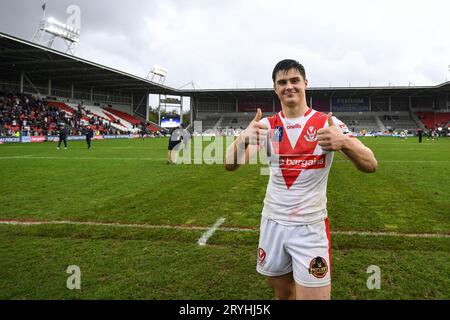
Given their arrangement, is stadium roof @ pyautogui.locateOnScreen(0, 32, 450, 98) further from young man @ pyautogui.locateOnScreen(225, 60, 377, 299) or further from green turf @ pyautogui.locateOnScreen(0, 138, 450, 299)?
young man @ pyautogui.locateOnScreen(225, 60, 377, 299)

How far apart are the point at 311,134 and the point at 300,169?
28cm

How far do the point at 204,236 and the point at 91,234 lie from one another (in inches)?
71.9

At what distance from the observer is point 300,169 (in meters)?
2.38

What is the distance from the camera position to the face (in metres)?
2.39

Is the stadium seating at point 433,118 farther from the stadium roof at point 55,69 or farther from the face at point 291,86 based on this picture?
the face at point 291,86

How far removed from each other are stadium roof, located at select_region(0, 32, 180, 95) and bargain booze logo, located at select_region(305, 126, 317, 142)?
3531 centimetres

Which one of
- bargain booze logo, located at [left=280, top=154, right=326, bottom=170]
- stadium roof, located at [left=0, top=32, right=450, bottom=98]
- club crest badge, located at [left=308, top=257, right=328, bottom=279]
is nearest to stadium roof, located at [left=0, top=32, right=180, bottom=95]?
stadium roof, located at [left=0, top=32, right=450, bottom=98]

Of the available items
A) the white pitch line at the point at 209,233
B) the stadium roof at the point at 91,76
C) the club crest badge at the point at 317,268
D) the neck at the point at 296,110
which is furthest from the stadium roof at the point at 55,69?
the club crest badge at the point at 317,268

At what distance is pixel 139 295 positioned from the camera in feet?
10.7

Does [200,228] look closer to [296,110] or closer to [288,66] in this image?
[296,110]

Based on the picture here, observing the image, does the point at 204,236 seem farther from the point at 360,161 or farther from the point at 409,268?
the point at 360,161

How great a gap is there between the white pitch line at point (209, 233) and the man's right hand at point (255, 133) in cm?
267

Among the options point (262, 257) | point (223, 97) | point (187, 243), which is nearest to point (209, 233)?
point (187, 243)
